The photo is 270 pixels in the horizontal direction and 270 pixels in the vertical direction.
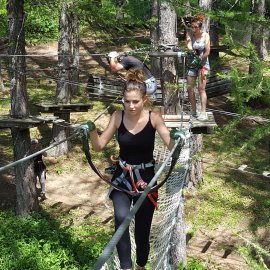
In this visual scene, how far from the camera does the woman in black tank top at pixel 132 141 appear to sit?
3.68 meters

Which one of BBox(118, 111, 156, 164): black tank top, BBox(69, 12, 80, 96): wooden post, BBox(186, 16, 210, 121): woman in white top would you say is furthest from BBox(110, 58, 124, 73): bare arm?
BBox(69, 12, 80, 96): wooden post

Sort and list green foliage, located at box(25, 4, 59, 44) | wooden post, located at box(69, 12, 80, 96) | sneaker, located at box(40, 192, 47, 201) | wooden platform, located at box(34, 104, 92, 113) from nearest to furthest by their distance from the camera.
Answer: sneaker, located at box(40, 192, 47, 201)
wooden platform, located at box(34, 104, 92, 113)
wooden post, located at box(69, 12, 80, 96)
green foliage, located at box(25, 4, 59, 44)

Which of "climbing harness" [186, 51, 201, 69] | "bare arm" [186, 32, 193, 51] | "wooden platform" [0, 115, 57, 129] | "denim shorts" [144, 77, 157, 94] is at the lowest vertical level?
"wooden platform" [0, 115, 57, 129]

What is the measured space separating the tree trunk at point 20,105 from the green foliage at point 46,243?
357 mm

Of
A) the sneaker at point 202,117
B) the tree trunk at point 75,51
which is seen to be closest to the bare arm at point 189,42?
the sneaker at point 202,117

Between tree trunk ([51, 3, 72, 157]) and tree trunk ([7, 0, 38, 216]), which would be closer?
tree trunk ([7, 0, 38, 216])

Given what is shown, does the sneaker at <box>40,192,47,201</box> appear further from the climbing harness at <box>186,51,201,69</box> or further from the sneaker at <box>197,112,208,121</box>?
the climbing harness at <box>186,51,201,69</box>

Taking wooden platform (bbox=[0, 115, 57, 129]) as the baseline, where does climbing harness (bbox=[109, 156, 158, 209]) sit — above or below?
above

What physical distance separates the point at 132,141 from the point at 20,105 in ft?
18.1

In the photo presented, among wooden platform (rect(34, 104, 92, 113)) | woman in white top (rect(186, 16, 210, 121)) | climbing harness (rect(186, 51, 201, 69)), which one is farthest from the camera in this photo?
wooden platform (rect(34, 104, 92, 113))

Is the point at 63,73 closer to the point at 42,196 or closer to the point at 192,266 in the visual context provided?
the point at 42,196

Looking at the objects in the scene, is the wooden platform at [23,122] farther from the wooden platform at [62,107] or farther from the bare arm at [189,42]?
the bare arm at [189,42]

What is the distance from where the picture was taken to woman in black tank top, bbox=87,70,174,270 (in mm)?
3684

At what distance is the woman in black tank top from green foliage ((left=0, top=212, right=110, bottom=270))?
3.95 m
